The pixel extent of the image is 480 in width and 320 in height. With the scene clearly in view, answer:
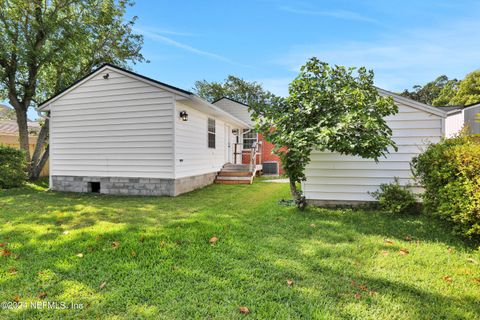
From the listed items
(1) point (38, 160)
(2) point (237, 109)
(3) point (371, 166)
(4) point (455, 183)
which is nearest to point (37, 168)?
(1) point (38, 160)

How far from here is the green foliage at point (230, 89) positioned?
31047 mm

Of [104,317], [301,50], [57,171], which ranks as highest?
[301,50]

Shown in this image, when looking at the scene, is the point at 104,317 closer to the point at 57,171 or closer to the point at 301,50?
the point at 57,171

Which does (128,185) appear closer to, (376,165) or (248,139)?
(376,165)

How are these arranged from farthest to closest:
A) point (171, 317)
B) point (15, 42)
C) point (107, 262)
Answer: point (15, 42) < point (107, 262) < point (171, 317)

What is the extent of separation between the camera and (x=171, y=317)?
206 cm

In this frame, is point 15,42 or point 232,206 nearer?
point 232,206

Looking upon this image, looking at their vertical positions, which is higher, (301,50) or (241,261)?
(301,50)

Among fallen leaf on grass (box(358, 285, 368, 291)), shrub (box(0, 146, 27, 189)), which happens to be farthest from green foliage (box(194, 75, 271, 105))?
fallen leaf on grass (box(358, 285, 368, 291))

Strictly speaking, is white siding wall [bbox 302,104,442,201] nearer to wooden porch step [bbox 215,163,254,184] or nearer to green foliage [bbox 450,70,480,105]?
wooden porch step [bbox 215,163,254,184]

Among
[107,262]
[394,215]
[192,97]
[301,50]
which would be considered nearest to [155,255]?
[107,262]

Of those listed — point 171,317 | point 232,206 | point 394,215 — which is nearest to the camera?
point 171,317

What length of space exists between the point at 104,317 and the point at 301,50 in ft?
35.3

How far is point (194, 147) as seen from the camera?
30.1 ft
